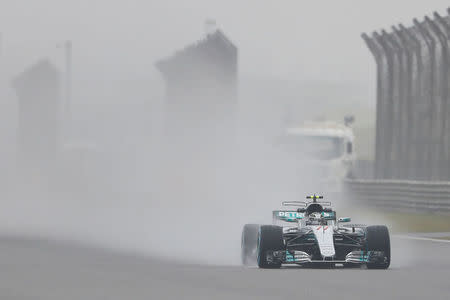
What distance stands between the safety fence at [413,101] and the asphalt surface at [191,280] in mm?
18624

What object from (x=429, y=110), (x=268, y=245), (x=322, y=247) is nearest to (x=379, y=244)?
(x=322, y=247)

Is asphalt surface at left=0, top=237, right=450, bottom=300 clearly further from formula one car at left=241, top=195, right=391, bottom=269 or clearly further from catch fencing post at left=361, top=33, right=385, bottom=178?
catch fencing post at left=361, top=33, right=385, bottom=178

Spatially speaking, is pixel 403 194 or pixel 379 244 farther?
pixel 403 194

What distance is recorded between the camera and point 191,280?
1366 cm

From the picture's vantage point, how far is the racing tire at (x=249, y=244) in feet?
56.9

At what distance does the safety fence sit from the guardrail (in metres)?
1.48

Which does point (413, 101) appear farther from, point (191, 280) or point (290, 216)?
point (191, 280)

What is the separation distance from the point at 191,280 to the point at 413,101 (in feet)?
92.2

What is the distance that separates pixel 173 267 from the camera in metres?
16.1

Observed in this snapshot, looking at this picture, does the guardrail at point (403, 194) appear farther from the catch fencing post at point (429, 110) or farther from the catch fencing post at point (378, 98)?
the catch fencing post at point (378, 98)

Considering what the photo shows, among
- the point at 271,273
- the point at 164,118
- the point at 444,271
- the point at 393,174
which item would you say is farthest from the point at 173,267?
the point at 164,118

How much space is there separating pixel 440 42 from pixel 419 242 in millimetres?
11841

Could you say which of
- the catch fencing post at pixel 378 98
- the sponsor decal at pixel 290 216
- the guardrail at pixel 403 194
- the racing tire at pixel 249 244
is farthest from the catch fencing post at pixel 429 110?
the sponsor decal at pixel 290 216

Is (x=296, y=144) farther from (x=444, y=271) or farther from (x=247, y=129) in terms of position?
(x=444, y=271)
